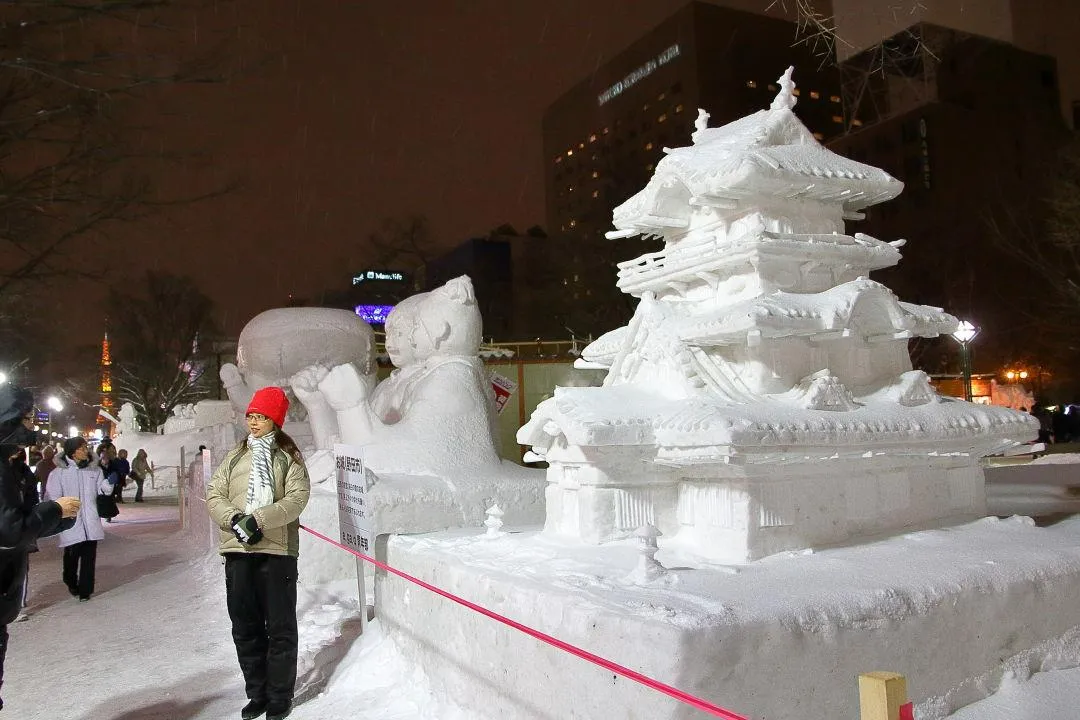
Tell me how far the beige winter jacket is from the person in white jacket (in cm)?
417

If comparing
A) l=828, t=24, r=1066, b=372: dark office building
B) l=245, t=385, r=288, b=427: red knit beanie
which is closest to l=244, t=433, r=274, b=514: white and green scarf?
l=245, t=385, r=288, b=427: red knit beanie

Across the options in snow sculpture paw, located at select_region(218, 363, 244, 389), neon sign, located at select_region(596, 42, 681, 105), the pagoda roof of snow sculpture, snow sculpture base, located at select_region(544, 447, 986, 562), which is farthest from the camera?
neon sign, located at select_region(596, 42, 681, 105)

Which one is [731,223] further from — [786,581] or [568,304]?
[568,304]

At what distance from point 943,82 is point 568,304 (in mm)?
16277

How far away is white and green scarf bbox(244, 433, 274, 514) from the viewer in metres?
4.42

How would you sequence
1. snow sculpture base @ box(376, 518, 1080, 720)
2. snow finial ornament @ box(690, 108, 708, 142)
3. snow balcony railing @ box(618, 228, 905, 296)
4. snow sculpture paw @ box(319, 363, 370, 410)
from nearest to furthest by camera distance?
snow sculpture base @ box(376, 518, 1080, 720) → snow balcony railing @ box(618, 228, 905, 296) → snow finial ornament @ box(690, 108, 708, 142) → snow sculpture paw @ box(319, 363, 370, 410)

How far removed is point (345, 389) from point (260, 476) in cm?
373

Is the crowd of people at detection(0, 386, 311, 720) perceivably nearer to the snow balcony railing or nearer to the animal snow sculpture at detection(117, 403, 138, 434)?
the snow balcony railing

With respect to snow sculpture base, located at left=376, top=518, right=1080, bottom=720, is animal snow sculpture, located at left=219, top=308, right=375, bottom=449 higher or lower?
higher

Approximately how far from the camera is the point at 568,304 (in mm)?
25891

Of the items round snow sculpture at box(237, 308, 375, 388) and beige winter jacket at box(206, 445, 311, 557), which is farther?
round snow sculpture at box(237, 308, 375, 388)

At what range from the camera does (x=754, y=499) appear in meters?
4.84

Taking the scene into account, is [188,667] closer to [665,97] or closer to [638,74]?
[665,97]

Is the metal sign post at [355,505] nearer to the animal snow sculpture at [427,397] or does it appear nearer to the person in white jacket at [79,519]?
the animal snow sculpture at [427,397]
